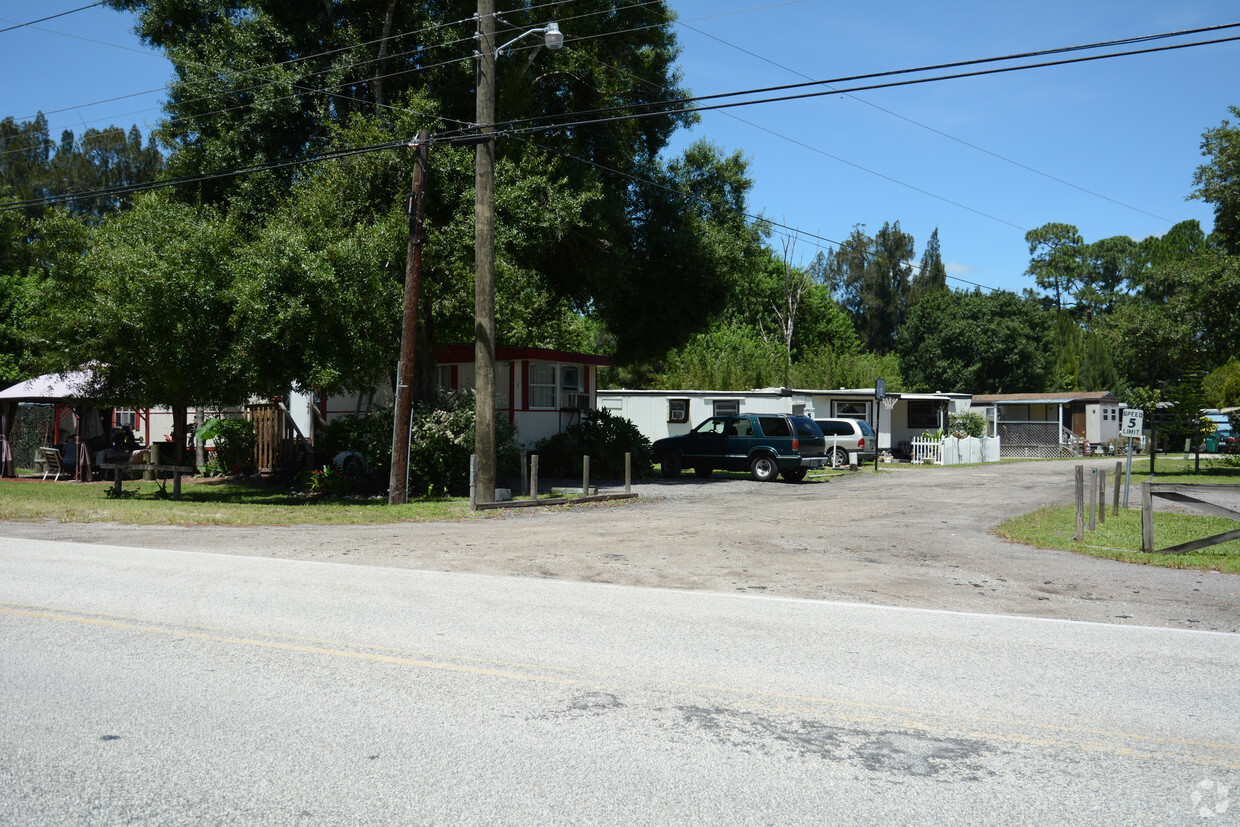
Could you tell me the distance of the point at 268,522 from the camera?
15844 mm

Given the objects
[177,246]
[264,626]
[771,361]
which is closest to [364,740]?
[264,626]

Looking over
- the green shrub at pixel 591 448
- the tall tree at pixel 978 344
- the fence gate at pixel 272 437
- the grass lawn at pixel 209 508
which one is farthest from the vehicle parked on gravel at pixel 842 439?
the tall tree at pixel 978 344

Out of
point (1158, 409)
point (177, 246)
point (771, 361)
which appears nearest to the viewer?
point (177, 246)

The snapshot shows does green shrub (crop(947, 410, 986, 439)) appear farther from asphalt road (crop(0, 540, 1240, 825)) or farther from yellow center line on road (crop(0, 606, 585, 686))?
yellow center line on road (crop(0, 606, 585, 686))

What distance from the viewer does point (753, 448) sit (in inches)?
1030

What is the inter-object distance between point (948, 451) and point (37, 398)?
3142 centimetres

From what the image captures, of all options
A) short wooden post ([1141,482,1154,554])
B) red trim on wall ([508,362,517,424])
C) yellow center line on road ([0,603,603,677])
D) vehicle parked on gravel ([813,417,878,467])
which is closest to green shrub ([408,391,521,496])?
red trim on wall ([508,362,517,424])

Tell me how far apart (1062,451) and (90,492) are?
45327 millimetres

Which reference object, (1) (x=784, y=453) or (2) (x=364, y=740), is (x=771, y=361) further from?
(2) (x=364, y=740)

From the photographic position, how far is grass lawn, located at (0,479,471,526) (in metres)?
16.0

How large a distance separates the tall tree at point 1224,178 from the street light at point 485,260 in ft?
89.9

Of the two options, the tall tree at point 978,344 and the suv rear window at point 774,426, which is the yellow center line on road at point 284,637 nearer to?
the suv rear window at point 774,426

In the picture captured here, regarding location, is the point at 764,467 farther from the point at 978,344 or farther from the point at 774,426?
the point at 978,344

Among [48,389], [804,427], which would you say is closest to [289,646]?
[804,427]
